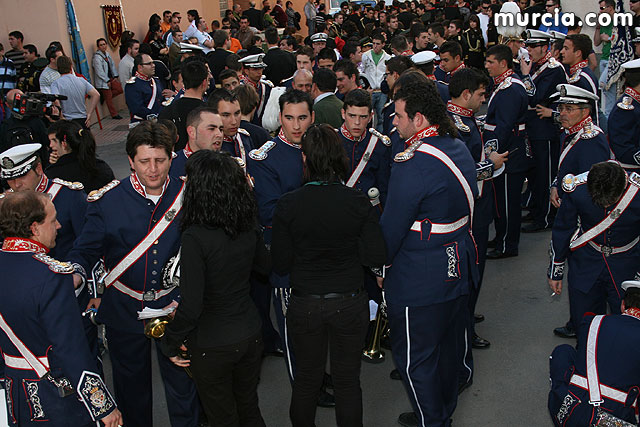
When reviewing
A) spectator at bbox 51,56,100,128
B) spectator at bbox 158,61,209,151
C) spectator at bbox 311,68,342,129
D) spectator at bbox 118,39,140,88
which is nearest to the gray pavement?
spectator at bbox 311,68,342,129

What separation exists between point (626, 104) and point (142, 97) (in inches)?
231

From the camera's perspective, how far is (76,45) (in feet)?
45.2

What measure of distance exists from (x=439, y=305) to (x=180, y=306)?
1.48 meters

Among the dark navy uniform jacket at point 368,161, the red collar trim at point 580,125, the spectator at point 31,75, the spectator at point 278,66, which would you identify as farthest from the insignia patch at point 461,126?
the spectator at point 31,75

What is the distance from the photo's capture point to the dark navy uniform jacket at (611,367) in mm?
3094

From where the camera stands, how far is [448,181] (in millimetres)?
3566

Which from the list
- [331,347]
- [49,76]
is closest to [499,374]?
[331,347]

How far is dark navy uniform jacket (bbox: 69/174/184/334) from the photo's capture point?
3551 mm

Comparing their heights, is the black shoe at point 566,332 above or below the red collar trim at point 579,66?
below

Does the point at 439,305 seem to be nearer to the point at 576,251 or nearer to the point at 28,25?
the point at 576,251

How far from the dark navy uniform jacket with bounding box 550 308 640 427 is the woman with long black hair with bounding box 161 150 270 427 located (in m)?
1.61

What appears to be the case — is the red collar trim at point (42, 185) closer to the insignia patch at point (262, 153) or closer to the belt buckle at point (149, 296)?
the belt buckle at point (149, 296)

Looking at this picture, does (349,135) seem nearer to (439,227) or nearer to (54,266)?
(439,227)

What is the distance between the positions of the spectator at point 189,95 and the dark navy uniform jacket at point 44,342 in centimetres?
312
